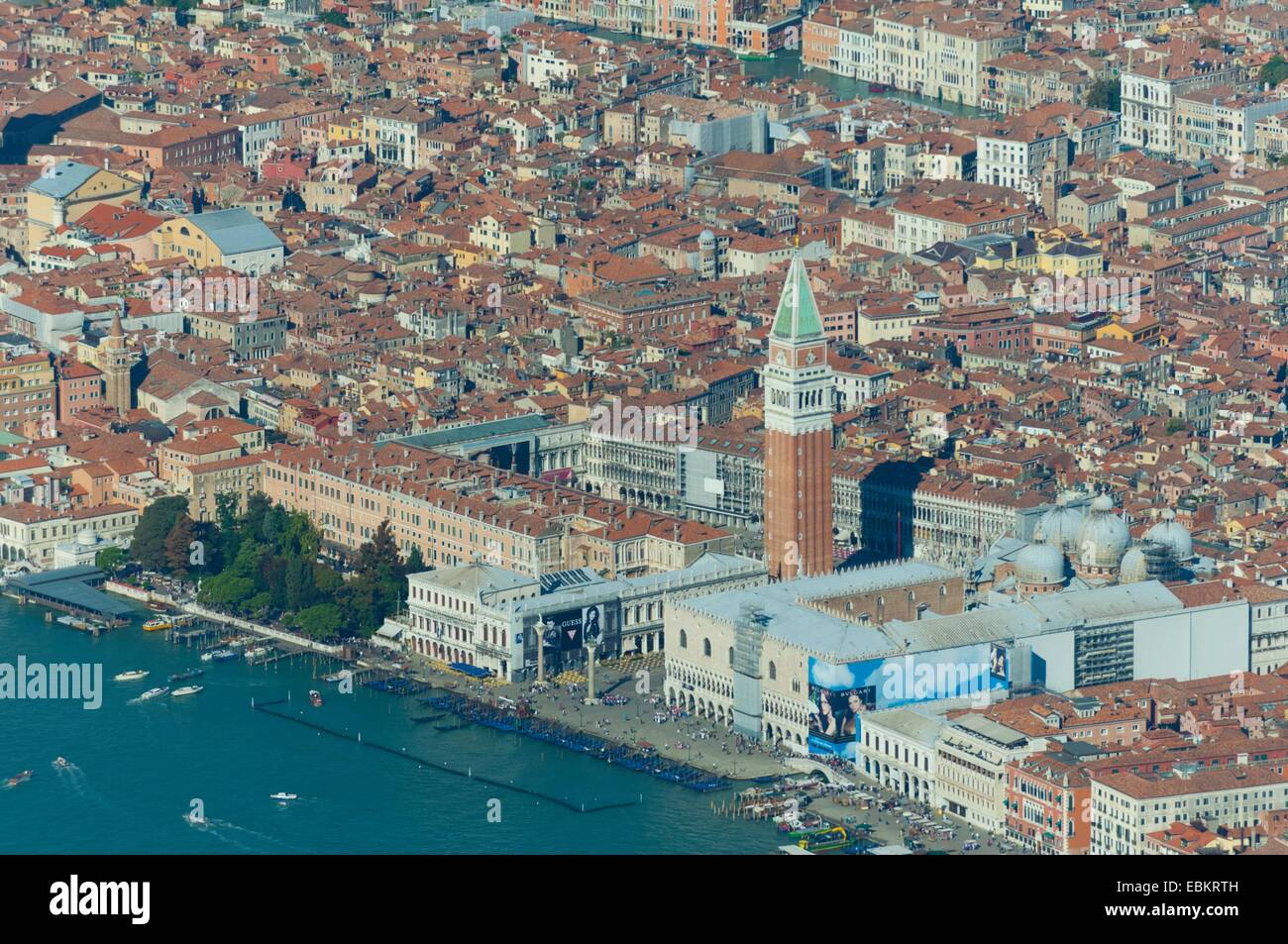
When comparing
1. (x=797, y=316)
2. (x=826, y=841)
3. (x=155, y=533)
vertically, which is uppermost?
(x=797, y=316)

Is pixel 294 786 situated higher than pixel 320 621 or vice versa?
pixel 294 786

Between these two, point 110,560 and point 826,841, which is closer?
point 826,841

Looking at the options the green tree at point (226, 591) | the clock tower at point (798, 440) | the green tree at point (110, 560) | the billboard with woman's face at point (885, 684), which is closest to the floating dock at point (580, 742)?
the billboard with woman's face at point (885, 684)

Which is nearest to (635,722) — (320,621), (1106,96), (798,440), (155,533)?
(798,440)

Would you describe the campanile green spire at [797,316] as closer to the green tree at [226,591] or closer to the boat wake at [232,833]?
the green tree at [226,591]

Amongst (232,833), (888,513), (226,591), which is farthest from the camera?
(888,513)

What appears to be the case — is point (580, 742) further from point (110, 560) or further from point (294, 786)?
point (110, 560)

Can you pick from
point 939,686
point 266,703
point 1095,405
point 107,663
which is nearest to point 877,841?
point 939,686
